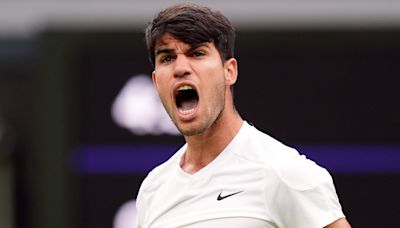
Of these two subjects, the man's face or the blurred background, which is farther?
the blurred background

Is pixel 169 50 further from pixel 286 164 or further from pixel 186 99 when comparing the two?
pixel 286 164

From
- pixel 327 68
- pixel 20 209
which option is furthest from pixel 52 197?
pixel 327 68

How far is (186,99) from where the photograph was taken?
414 cm

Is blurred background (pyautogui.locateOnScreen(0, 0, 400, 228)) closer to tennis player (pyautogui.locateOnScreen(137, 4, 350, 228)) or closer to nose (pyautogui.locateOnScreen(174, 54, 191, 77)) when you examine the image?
tennis player (pyautogui.locateOnScreen(137, 4, 350, 228))

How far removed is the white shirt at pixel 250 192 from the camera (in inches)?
155

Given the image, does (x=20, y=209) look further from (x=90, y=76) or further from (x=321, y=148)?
(x=321, y=148)

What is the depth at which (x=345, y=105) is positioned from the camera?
277 inches

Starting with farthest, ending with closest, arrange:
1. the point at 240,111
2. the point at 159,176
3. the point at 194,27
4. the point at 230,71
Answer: the point at 240,111 → the point at 159,176 → the point at 230,71 → the point at 194,27

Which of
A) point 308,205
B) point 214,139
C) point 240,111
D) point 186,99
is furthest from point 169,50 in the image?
point 240,111

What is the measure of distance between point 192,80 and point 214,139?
0.24m

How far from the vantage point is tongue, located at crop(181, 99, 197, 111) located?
4094 mm

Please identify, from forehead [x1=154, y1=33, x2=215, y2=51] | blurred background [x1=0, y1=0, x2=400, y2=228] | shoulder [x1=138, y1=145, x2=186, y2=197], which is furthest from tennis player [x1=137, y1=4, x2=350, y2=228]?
blurred background [x1=0, y1=0, x2=400, y2=228]

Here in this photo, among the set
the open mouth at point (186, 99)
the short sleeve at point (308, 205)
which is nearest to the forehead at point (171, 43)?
the open mouth at point (186, 99)

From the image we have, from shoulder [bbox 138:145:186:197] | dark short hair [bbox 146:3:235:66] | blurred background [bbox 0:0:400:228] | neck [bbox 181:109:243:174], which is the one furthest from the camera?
blurred background [bbox 0:0:400:228]
